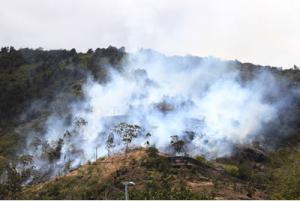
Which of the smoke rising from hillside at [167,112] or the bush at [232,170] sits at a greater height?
the smoke rising from hillside at [167,112]

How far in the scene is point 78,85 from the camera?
587 feet

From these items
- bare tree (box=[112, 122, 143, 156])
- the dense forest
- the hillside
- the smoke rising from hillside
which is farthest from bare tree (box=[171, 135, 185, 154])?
the hillside

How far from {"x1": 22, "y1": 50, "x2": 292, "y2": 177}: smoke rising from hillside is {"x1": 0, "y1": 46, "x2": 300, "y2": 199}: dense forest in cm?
323

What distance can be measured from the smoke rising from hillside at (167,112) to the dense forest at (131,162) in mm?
3228

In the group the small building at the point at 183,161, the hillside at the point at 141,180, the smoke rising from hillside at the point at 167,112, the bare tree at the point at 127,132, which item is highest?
the smoke rising from hillside at the point at 167,112

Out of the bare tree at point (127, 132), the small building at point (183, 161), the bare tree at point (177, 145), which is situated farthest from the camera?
the bare tree at point (127, 132)

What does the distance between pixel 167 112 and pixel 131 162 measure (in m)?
49.3

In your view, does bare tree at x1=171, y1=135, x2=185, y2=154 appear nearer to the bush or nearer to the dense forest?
the dense forest

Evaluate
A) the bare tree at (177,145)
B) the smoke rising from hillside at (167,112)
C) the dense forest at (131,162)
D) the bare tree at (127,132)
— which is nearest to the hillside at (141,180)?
the dense forest at (131,162)

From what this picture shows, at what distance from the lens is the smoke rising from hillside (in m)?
→ 136

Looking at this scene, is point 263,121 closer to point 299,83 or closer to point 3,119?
point 299,83

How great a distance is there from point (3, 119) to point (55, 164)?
49501 mm

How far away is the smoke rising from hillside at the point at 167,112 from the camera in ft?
445

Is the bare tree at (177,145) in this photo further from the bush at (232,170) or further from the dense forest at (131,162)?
the bush at (232,170)
